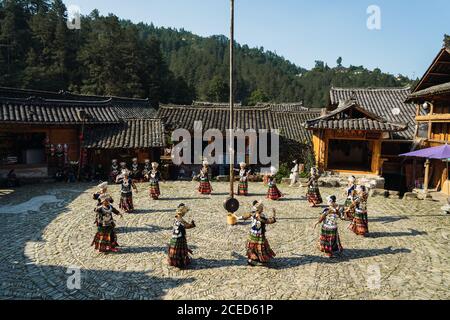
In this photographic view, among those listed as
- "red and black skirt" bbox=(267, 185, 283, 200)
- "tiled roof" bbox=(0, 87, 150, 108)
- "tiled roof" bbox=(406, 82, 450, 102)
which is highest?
"tiled roof" bbox=(0, 87, 150, 108)

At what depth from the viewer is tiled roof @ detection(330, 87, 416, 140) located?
23438 millimetres

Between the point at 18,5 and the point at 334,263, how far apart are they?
185ft

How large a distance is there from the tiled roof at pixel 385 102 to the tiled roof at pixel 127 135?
13.8 metres

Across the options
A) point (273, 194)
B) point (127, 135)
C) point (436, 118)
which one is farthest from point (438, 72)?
point (127, 135)

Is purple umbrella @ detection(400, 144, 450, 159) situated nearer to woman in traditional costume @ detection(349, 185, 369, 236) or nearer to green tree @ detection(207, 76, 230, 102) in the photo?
woman in traditional costume @ detection(349, 185, 369, 236)

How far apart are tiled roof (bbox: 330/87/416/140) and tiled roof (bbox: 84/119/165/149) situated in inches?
542

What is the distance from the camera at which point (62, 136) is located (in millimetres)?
20234

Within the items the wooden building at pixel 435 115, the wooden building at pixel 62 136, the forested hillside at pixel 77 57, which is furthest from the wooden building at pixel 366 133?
the forested hillside at pixel 77 57

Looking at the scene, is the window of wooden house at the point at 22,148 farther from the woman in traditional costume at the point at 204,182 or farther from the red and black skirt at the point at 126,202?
the woman in traditional costume at the point at 204,182

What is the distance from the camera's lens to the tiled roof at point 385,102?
2344cm

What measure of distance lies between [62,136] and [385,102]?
75.7ft

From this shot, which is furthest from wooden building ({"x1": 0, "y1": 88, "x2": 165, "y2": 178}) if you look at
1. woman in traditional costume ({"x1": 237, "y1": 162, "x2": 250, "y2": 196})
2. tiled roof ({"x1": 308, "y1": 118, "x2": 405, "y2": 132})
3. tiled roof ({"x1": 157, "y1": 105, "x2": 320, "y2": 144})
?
tiled roof ({"x1": 308, "y1": 118, "x2": 405, "y2": 132})

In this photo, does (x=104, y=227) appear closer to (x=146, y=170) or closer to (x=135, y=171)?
(x=146, y=170)
